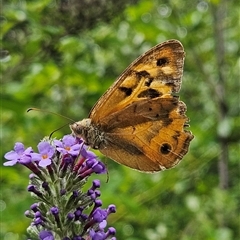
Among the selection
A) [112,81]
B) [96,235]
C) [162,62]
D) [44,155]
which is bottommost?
[96,235]

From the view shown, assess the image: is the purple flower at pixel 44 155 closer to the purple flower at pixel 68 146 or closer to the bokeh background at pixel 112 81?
the purple flower at pixel 68 146

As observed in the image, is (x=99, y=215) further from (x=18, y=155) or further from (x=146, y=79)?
(x=146, y=79)

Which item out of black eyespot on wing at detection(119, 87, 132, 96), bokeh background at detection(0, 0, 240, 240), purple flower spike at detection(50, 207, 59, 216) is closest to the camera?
purple flower spike at detection(50, 207, 59, 216)

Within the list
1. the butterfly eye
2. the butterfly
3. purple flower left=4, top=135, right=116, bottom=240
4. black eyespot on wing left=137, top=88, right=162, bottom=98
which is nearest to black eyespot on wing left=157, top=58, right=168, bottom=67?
the butterfly

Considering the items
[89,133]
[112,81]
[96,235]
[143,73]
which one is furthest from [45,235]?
[112,81]

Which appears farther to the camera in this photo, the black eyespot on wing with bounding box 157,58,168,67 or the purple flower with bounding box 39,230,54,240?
the black eyespot on wing with bounding box 157,58,168,67

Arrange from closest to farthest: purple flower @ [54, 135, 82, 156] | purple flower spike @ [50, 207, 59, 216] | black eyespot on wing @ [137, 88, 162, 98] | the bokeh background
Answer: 1. purple flower spike @ [50, 207, 59, 216]
2. purple flower @ [54, 135, 82, 156]
3. black eyespot on wing @ [137, 88, 162, 98]
4. the bokeh background

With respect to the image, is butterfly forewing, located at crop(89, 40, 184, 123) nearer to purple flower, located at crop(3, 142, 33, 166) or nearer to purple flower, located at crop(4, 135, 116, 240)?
purple flower, located at crop(4, 135, 116, 240)
